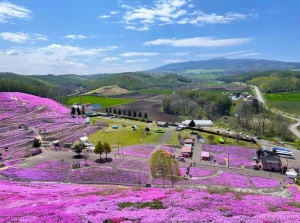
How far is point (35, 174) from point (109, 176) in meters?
17.7

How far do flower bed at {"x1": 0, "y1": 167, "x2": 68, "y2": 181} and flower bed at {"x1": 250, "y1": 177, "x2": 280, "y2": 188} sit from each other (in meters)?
43.5

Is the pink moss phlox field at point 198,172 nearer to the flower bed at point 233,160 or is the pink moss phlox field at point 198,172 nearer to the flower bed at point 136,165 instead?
the flower bed at point 233,160

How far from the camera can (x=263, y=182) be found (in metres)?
52.2

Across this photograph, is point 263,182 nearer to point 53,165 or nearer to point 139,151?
point 139,151

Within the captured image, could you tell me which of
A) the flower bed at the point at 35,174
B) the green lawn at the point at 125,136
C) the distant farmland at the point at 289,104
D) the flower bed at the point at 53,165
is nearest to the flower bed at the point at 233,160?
the green lawn at the point at 125,136

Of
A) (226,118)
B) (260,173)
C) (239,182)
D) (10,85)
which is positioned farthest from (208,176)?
(10,85)

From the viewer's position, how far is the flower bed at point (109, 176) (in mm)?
52375

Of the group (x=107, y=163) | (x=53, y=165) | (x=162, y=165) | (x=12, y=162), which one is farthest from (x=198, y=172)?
(x=12, y=162)

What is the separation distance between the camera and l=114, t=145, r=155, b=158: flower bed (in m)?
70.3

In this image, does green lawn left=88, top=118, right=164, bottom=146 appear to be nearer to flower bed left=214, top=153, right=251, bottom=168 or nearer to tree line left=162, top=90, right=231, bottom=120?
flower bed left=214, top=153, right=251, bottom=168

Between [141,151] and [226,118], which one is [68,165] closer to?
[141,151]

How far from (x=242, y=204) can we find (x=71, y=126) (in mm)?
95240

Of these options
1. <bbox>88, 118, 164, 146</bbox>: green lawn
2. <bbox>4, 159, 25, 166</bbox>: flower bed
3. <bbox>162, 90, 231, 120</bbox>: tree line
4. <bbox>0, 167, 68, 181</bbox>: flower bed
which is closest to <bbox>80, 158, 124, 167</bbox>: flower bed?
<bbox>0, 167, 68, 181</bbox>: flower bed

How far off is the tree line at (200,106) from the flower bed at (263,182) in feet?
275
